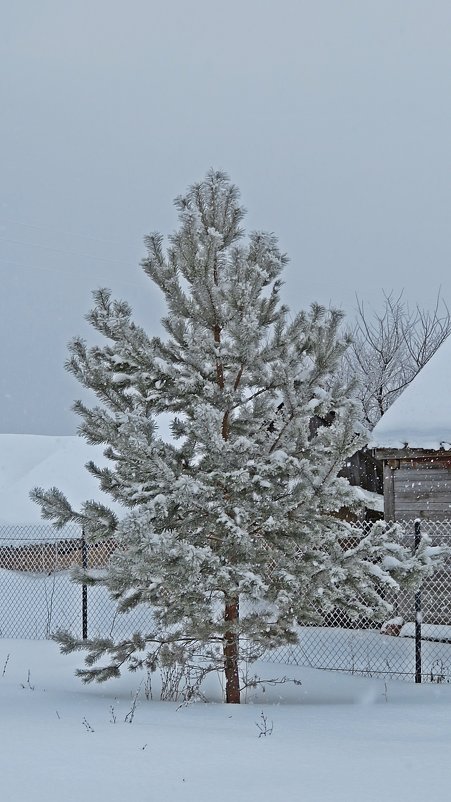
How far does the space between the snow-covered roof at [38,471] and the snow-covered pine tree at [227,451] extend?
14848 mm

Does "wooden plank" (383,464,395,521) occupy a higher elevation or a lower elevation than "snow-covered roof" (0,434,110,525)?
lower

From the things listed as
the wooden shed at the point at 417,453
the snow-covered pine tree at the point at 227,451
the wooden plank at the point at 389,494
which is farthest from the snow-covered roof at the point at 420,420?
the snow-covered pine tree at the point at 227,451

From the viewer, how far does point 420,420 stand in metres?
13.8

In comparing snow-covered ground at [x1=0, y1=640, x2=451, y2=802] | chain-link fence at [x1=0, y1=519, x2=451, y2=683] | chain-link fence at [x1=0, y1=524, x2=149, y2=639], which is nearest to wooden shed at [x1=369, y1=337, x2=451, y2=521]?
chain-link fence at [x1=0, y1=519, x2=451, y2=683]

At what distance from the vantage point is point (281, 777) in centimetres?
495

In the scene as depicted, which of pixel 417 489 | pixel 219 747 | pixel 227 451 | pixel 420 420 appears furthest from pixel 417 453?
pixel 219 747

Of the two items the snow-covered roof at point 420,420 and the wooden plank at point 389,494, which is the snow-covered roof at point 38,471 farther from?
the snow-covered roof at point 420,420

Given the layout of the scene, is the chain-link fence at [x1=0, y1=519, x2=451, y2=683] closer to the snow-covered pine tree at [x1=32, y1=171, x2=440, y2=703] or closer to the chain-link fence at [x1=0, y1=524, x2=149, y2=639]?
the chain-link fence at [x1=0, y1=524, x2=149, y2=639]

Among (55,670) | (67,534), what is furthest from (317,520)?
(67,534)

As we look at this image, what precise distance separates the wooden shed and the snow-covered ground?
5.35 meters

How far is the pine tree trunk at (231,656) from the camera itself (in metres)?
7.91

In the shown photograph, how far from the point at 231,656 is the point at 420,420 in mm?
6827

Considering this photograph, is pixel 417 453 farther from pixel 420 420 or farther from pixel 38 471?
pixel 38 471

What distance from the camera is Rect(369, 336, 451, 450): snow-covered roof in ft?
44.4
